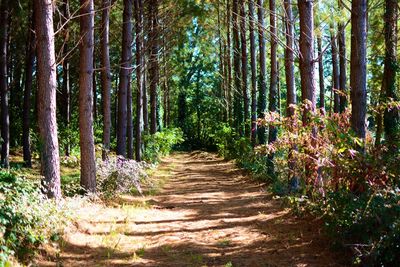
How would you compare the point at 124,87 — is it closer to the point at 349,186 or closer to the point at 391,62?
the point at 391,62

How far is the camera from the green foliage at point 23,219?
458 cm

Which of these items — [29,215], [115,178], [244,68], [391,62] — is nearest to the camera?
[29,215]

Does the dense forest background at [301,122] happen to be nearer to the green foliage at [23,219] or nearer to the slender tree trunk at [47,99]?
the slender tree trunk at [47,99]

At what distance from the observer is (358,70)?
20.5ft

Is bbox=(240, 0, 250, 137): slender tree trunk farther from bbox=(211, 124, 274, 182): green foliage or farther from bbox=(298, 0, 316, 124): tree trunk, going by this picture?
bbox=(298, 0, 316, 124): tree trunk

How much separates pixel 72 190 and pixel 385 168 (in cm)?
596

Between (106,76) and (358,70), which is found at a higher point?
(106,76)

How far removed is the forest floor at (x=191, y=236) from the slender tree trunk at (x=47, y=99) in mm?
831

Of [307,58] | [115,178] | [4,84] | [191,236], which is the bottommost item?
[191,236]

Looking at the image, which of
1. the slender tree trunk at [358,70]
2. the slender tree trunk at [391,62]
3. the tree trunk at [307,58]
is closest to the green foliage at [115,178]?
the tree trunk at [307,58]

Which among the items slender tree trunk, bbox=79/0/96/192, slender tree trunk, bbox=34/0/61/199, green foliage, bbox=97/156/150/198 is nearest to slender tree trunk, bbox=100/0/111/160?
green foliage, bbox=97/156/150/198

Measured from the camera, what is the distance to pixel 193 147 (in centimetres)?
4072

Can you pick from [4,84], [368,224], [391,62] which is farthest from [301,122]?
[4,84]

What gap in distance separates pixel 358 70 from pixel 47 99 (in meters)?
4.74
